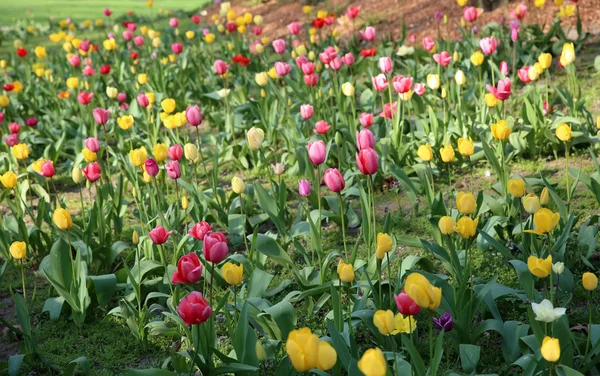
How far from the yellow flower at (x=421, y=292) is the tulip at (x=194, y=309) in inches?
22.3

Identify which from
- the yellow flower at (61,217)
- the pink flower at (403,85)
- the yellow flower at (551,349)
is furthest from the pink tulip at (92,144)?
the yellow flower at (551,349)

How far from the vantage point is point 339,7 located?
8.88 metres

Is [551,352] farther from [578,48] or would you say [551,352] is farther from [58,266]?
[578,48]

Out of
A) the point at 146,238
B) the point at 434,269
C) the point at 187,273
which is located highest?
the point at 187,273

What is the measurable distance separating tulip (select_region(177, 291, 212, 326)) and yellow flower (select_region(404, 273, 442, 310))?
57 cm

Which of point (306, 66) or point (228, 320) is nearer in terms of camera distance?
point (228, 320)

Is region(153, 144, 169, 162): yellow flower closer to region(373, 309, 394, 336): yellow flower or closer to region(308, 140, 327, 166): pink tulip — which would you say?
region(308, 140, 327, 166): pink tulip

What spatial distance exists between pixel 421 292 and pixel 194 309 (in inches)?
24.4

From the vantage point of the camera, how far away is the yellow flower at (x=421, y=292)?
1.87 meters

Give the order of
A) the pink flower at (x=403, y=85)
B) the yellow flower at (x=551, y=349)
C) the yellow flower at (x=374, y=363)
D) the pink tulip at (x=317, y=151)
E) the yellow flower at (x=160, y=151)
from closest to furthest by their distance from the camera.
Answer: the yellow flower at (x=374, y=363)
the yellow flower at (x=551, y=349)
the pink tulip at (x=317, y=151)
the yellow flower at (x=160, y=151)
the pink flower at (x=403, y=85)

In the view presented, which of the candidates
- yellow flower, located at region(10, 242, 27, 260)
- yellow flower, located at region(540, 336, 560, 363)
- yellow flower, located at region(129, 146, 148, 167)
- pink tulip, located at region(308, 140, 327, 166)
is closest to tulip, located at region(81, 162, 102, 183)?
yellow flower, located at region(129, 146, 148, 167)

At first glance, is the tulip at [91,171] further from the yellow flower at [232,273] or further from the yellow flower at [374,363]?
the yellow flower at [374,363]

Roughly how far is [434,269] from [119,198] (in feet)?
5.27

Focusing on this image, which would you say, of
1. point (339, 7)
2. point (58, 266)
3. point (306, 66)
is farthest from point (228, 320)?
point (339, 7)
